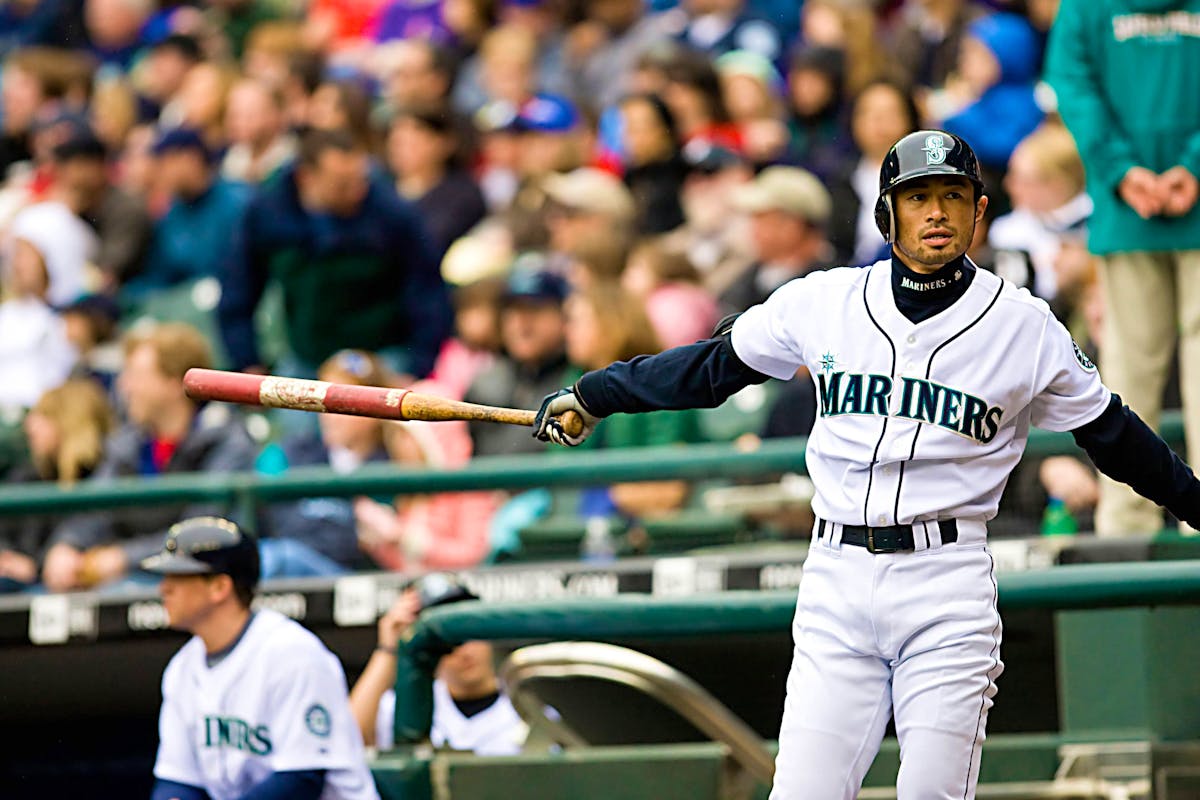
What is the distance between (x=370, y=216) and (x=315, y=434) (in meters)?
1.14

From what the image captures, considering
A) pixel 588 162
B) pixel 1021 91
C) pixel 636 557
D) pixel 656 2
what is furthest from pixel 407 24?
pixel 636 557

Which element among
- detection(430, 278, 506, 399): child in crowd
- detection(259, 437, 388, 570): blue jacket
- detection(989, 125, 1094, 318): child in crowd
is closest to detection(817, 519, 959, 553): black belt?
detection(989, 125, 1094, 318): child in crowd

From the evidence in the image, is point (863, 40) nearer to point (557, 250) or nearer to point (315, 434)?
point (557, 250)

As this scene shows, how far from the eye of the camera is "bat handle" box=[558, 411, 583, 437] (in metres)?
3.94

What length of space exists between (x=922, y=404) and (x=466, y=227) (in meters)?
5.48

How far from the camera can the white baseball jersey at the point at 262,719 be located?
16.1ft

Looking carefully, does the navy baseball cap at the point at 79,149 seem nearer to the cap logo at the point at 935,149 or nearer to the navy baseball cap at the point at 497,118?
the navy baseball cap at the point at 497,118

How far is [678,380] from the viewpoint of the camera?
3.88 m

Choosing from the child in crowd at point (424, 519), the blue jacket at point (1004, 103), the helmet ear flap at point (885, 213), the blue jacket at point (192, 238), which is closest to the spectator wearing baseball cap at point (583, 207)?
the child in crowd at point (424, 519)

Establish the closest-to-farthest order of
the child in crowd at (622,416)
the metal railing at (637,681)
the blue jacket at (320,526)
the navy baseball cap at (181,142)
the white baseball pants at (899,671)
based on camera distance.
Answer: the white baseball pants at (899,671), the metal railing at (637,681), the child in crowd at (622,416), the blue jacket at (320,526), the navy baseball cap at (181,142)

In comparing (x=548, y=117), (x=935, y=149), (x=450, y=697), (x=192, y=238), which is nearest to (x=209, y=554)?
(x=450, y=697)

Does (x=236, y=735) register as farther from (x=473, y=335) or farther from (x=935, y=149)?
(x=473, y=335)

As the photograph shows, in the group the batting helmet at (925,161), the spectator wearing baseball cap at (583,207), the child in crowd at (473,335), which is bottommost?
the batting helmet at (925,161)

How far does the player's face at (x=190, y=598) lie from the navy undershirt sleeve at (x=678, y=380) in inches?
64.7
